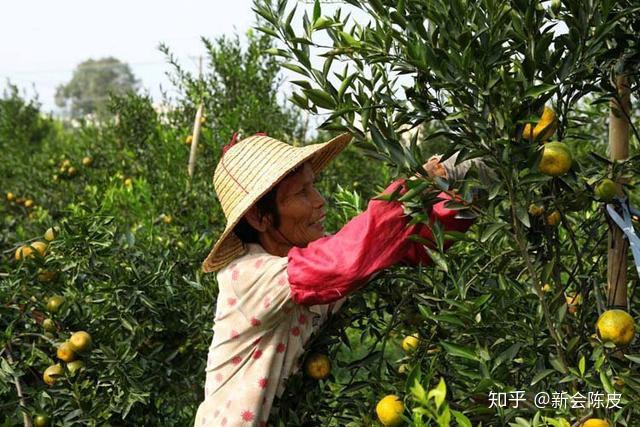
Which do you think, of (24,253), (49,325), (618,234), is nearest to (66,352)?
(49,325)

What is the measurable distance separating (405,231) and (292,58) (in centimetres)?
41

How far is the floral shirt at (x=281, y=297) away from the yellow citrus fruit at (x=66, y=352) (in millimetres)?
651

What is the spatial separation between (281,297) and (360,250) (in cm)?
25

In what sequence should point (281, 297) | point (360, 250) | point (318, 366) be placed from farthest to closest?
1. point (318, 366)
2. point (281, 297)
3. point (360, 250)

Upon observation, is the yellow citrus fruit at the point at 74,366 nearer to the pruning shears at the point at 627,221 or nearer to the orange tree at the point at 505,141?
the orange tree at the point at 505,141

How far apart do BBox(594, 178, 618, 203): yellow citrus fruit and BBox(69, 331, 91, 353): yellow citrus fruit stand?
1.62m

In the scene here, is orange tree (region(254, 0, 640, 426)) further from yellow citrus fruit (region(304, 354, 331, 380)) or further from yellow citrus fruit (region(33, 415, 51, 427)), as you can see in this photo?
yellow citrus fruit (region(33, 415, 51, 427))

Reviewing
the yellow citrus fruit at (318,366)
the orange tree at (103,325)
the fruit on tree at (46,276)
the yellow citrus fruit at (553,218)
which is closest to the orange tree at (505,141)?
the yellow citrus fruit at (553,218)

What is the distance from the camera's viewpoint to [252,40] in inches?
211

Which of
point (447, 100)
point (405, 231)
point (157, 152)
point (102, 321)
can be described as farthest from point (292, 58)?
point (157, 152)

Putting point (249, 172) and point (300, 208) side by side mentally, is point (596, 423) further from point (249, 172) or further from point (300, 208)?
point (249, 172)

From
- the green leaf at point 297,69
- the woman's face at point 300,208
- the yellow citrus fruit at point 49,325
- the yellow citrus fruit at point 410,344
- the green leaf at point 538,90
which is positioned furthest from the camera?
the yellow citrus fruit at point 49,325

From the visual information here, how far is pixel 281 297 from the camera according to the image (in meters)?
1.80

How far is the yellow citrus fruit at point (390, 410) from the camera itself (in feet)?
5.07
